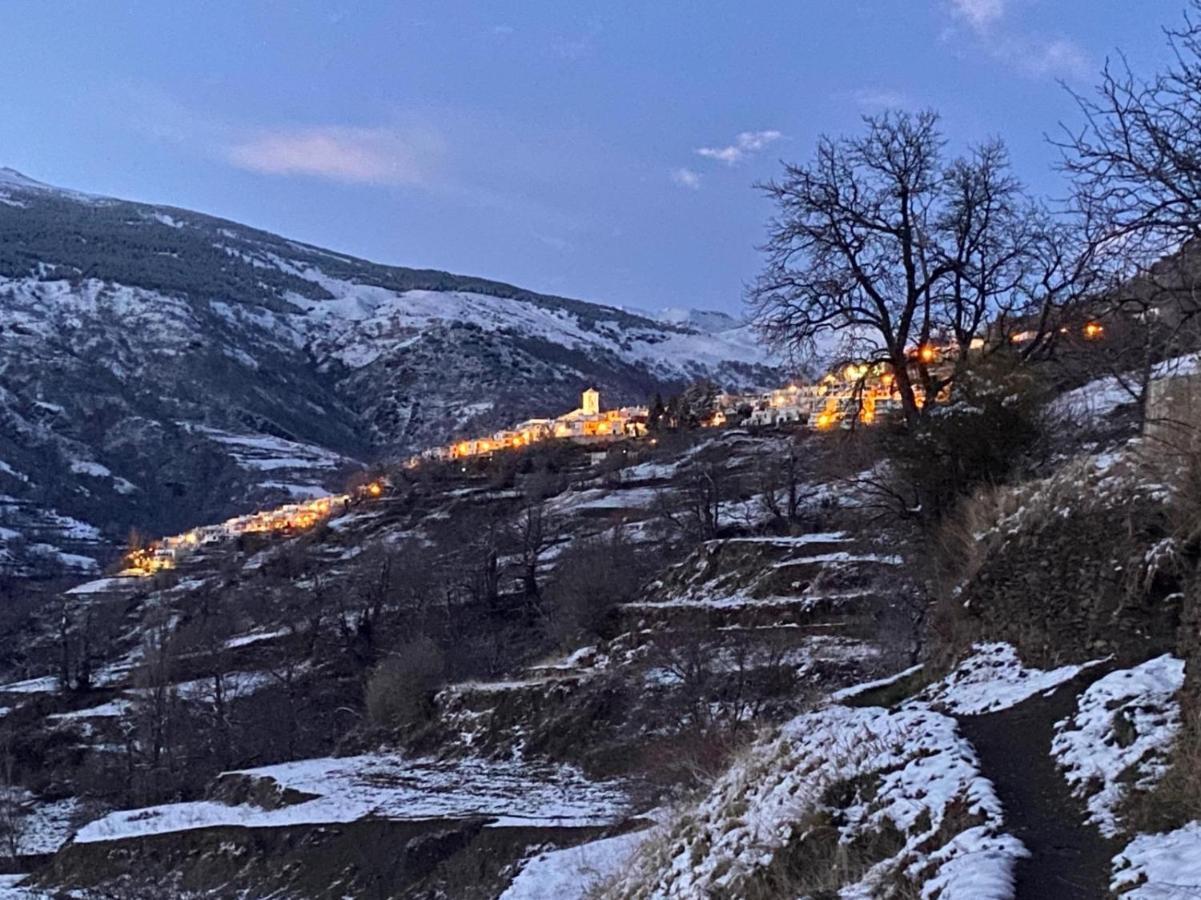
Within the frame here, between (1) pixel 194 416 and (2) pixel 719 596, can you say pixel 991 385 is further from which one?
(1) pixel 194 416

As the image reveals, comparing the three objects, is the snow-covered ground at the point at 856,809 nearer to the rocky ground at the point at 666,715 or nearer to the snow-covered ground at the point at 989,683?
the rocky ground at the point at 666,715

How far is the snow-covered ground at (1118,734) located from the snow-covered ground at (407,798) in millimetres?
14218

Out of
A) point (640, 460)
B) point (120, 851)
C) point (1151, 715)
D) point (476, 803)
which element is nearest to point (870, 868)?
point (1151, 715)

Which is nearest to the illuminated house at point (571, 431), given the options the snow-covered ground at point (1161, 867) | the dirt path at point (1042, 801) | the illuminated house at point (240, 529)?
the illuminated house at point (240, 529)

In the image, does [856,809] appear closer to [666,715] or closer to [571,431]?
[666,715]

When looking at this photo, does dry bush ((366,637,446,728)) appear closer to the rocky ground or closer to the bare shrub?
the rocky ground

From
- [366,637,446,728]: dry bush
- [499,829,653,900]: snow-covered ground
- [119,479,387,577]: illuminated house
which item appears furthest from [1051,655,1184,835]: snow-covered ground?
[119,479,387,577]: illuminated house

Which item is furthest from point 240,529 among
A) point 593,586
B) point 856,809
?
point 856,809

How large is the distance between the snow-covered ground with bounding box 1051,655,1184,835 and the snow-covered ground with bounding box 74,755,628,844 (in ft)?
46.6

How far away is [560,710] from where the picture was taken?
28828 millimetres

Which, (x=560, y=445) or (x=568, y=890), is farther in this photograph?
(x=560, y=445)

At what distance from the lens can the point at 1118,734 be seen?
5980 mm

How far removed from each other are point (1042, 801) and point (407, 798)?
21491 mm

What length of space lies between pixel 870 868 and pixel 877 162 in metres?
11.3
